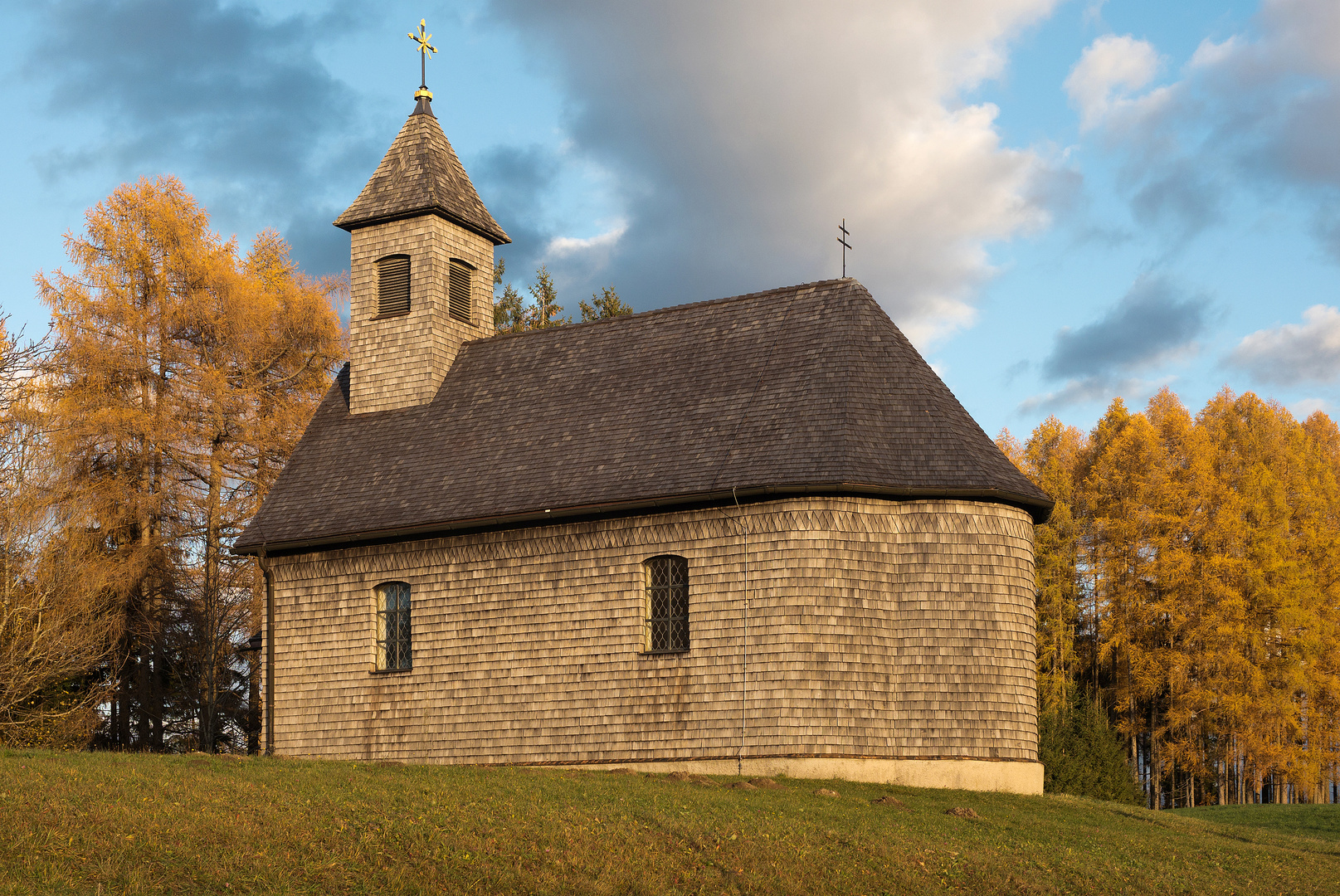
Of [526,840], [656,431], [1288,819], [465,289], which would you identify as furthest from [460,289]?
[1288,819]

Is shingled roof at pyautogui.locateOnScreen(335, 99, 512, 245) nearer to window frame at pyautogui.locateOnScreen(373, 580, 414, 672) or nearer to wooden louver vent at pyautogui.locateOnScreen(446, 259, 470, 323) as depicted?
wooden louver vent at pyautogui.locateOnScreen(446, 259, 470, 323)

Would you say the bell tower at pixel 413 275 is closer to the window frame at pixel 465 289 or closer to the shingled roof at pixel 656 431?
the window frame at pixel 465 289

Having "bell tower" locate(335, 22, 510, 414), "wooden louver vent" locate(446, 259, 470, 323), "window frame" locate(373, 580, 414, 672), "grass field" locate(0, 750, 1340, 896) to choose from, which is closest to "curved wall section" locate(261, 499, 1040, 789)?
"window frame" locate(373, 580, 414, 672)

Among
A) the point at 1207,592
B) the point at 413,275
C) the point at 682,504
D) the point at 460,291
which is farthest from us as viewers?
the point at 1207,592

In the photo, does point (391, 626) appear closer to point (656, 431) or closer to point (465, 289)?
point (656, 431)

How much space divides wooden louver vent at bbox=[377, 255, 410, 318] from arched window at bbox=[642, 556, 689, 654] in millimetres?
9074

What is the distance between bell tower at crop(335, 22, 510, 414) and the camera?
996 inches

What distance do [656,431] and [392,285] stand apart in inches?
317

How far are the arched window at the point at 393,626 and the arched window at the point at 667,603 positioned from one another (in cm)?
463

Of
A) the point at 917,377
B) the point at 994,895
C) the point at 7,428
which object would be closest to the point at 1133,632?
the point at 917,377

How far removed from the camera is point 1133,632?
3488 cm

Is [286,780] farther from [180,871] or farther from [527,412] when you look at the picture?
[527,412]

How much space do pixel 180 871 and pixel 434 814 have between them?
8.68 ft

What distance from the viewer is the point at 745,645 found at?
62.0ft
